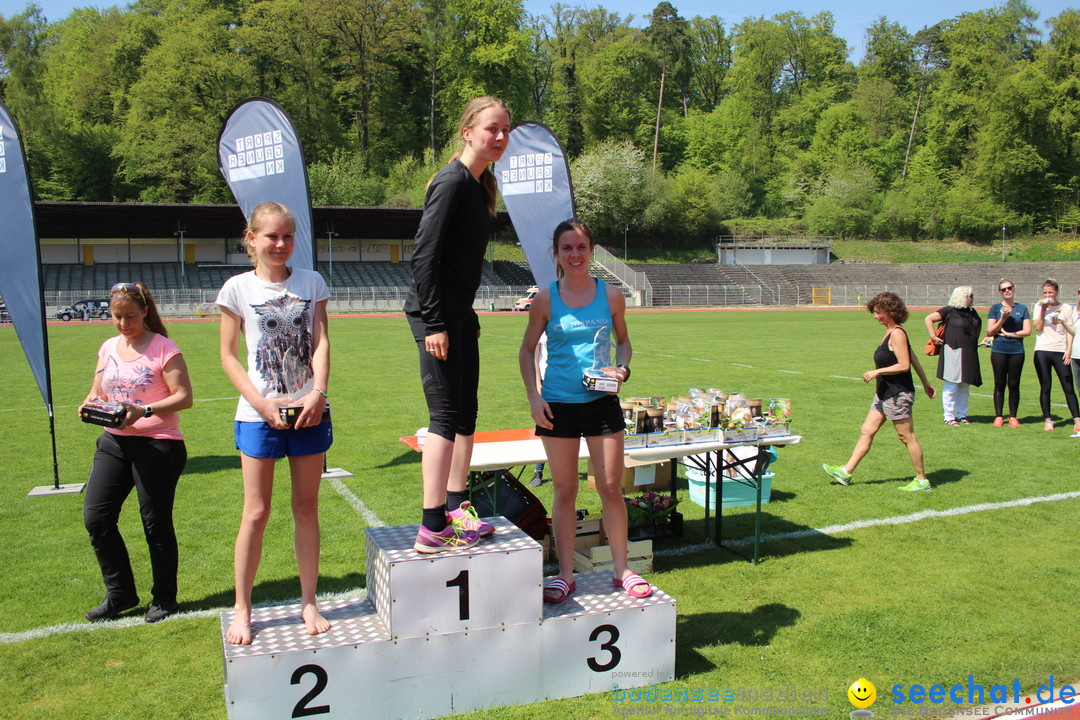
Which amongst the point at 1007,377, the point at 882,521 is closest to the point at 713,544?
the point at 882,521

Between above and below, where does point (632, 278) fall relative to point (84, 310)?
above

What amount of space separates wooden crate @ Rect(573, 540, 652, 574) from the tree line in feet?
205

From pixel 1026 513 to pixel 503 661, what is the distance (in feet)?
16.5

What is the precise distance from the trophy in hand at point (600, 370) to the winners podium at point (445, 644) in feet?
2.56

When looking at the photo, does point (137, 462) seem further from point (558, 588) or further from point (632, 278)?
point (632, 278)

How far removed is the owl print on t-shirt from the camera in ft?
11.3

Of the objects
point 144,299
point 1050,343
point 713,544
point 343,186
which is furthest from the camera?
point 343,186

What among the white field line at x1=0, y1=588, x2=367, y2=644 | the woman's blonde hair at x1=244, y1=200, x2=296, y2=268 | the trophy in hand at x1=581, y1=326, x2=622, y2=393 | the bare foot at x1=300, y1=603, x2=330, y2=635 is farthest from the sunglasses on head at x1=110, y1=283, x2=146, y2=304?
the trophy in hand at x1=581, y1=326, x2=622, y2=393

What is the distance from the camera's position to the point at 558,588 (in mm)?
3889

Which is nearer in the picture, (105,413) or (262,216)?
(262,216)

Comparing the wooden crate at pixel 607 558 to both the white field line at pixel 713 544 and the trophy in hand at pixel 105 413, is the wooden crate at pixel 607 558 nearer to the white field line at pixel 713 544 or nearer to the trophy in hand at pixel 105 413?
the white field line at pixel 713 544

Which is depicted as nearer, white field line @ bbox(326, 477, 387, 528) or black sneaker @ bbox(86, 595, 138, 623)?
black sneaker @ bbox(86, 595, 138, 623)

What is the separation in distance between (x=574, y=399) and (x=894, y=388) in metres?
4.54

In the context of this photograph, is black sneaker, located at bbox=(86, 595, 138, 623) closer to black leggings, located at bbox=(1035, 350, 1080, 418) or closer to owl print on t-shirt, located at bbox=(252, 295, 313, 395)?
owl print on t-shirt, located at bbox=(252, 295, 313, 395)
